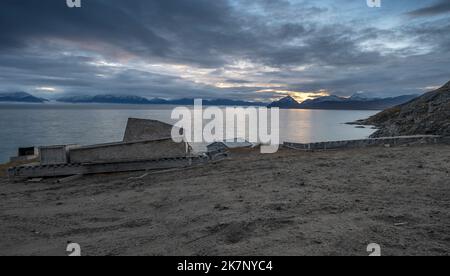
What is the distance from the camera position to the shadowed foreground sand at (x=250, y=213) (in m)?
5.07

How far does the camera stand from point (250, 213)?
670 cm

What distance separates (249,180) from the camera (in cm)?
Result: 1067

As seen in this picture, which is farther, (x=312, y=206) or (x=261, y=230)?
(x=312, y=206)

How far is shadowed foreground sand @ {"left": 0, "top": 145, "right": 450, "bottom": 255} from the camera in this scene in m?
5.07

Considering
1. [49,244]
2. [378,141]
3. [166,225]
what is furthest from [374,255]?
[378,141]

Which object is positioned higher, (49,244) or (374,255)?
(374,255)

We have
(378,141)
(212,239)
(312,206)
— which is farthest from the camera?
(378,141)

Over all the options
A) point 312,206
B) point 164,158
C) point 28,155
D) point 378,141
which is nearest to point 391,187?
point 312,206

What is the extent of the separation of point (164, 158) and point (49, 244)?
9.70 m

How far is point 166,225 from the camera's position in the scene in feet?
21.2

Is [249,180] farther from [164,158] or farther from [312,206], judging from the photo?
[164,158]
